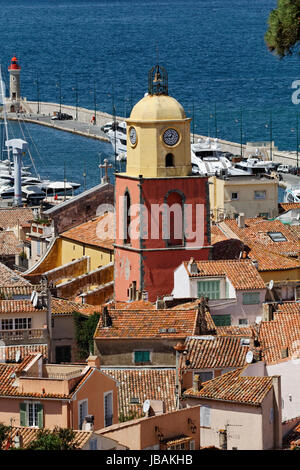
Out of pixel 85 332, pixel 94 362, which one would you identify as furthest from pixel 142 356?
pixel 85 332

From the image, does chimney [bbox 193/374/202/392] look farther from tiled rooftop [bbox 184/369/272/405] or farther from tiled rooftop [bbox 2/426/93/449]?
tiled rooftop [bbox 2/426/93/449]

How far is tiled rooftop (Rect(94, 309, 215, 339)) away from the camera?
120ft

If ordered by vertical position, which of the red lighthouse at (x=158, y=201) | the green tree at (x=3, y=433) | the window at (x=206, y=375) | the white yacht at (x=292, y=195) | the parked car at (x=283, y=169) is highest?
the parked car at (x=283, y=169)

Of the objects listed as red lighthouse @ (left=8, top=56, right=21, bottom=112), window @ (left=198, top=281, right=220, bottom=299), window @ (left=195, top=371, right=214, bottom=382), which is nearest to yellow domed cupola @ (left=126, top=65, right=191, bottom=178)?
window @ (left=198, top=281, right=220, bottom=299)

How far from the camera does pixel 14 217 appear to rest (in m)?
63.7

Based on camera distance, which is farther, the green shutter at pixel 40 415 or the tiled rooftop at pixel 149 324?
the tiled rooftop at pixel 149 324

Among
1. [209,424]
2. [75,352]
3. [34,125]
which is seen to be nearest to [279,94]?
[34,125]

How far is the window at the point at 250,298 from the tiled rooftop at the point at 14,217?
19.9m

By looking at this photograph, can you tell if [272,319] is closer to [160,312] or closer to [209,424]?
[160,312]

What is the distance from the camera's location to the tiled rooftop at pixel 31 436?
24.5m

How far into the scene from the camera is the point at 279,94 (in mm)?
173250

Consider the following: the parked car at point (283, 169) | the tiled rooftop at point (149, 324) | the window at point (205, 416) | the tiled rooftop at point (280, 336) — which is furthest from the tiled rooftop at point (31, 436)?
the parked car at point (283, 169)

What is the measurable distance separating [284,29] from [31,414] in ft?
35.9

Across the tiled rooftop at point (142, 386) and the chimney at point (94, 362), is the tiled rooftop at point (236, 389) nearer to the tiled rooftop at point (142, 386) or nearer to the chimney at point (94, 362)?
the tiled rooftop at point (142, 386)
